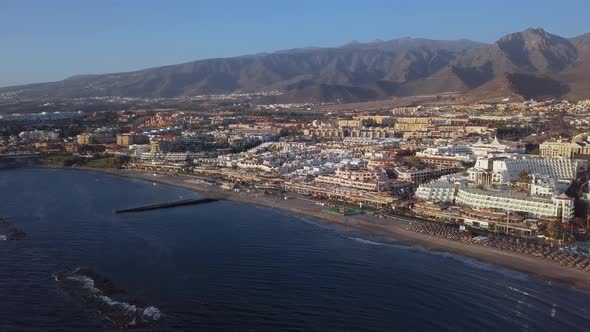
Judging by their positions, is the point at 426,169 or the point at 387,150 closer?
the point at 426,169

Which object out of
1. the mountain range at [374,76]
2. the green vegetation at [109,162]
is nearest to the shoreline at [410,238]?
the green vegetation at [109,162]

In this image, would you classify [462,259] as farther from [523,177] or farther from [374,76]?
[374,76]

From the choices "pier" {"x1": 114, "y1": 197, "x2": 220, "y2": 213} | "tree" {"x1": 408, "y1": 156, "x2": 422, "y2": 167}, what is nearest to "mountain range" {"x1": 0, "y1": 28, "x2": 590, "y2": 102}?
"tree" {"x1": 408, "y1": 156, "x2": 422, "y2": 167}

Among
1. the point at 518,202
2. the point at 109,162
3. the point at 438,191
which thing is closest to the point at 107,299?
the point at 518,202

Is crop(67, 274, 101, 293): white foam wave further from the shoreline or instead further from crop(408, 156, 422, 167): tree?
crop(408, 156, 422, 167): tree

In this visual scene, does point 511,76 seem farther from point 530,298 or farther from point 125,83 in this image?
point 125,83

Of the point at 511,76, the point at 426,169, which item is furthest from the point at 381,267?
the point at 511,76
